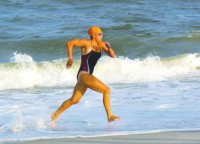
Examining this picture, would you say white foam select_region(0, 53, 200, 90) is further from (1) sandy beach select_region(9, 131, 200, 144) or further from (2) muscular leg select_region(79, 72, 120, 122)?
(1) sandy beach select_region(9, 131, 200, 144)

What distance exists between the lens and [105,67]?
17047mm

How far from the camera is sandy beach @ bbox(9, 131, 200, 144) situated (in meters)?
8.20

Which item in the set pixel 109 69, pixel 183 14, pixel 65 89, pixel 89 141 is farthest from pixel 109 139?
pixel 183 14

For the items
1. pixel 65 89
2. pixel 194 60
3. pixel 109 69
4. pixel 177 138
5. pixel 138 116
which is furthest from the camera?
pixel 194 60

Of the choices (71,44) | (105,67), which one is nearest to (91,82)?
(71,44)

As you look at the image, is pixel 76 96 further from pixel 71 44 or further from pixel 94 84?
pixel 71 44

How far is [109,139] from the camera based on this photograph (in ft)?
27.7

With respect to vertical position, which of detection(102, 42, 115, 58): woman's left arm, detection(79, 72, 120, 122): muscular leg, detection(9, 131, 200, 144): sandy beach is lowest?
detection(9, 131, 200, 144): sandy beach

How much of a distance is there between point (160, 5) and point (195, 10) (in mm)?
1612

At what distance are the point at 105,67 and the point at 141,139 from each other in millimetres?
8695

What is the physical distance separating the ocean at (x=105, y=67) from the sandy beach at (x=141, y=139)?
31cm

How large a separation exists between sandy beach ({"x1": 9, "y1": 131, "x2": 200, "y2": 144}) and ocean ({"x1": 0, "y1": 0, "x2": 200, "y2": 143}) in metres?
0.31

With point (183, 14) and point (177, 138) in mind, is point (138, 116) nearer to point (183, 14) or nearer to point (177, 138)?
point (177, 138)

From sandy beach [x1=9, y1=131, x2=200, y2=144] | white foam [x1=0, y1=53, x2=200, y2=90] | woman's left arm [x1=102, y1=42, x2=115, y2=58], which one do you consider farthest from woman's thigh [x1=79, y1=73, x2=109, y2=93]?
white foam [x1=0, y1=53, x2=200, y2=90]
